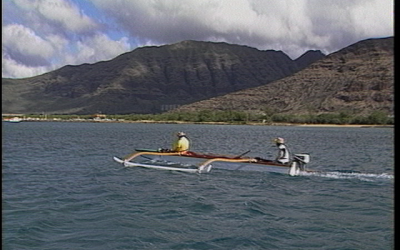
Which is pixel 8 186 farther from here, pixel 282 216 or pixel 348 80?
pixel 348 80

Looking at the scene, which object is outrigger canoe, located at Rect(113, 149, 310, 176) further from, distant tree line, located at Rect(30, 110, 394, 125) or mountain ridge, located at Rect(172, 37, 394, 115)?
mountain ridge, located at Rect(172, 37, 394, 115)

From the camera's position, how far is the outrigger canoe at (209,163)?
2466cm

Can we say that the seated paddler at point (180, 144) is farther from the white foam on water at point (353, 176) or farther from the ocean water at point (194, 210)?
the white foam on water at point (353, 176)

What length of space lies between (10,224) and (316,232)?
30.8ft

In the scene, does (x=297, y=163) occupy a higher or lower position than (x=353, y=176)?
higher

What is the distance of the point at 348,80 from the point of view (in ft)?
562

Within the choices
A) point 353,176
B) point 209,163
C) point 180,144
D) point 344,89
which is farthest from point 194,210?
point 344,89

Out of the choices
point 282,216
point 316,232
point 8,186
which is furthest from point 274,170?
point 8,186

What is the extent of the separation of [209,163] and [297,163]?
509 centimetres

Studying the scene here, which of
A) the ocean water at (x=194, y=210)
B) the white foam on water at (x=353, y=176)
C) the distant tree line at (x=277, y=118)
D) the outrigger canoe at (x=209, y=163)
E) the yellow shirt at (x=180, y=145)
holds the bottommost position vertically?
the ocean water at (x=194, y=210)

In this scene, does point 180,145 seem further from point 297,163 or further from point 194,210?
point 194,210

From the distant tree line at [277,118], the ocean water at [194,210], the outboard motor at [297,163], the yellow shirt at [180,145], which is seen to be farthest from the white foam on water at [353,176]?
the distant tree line at [277,118]

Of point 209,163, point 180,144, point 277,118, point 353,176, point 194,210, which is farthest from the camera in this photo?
point 277,118

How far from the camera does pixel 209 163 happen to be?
26.3 meters
